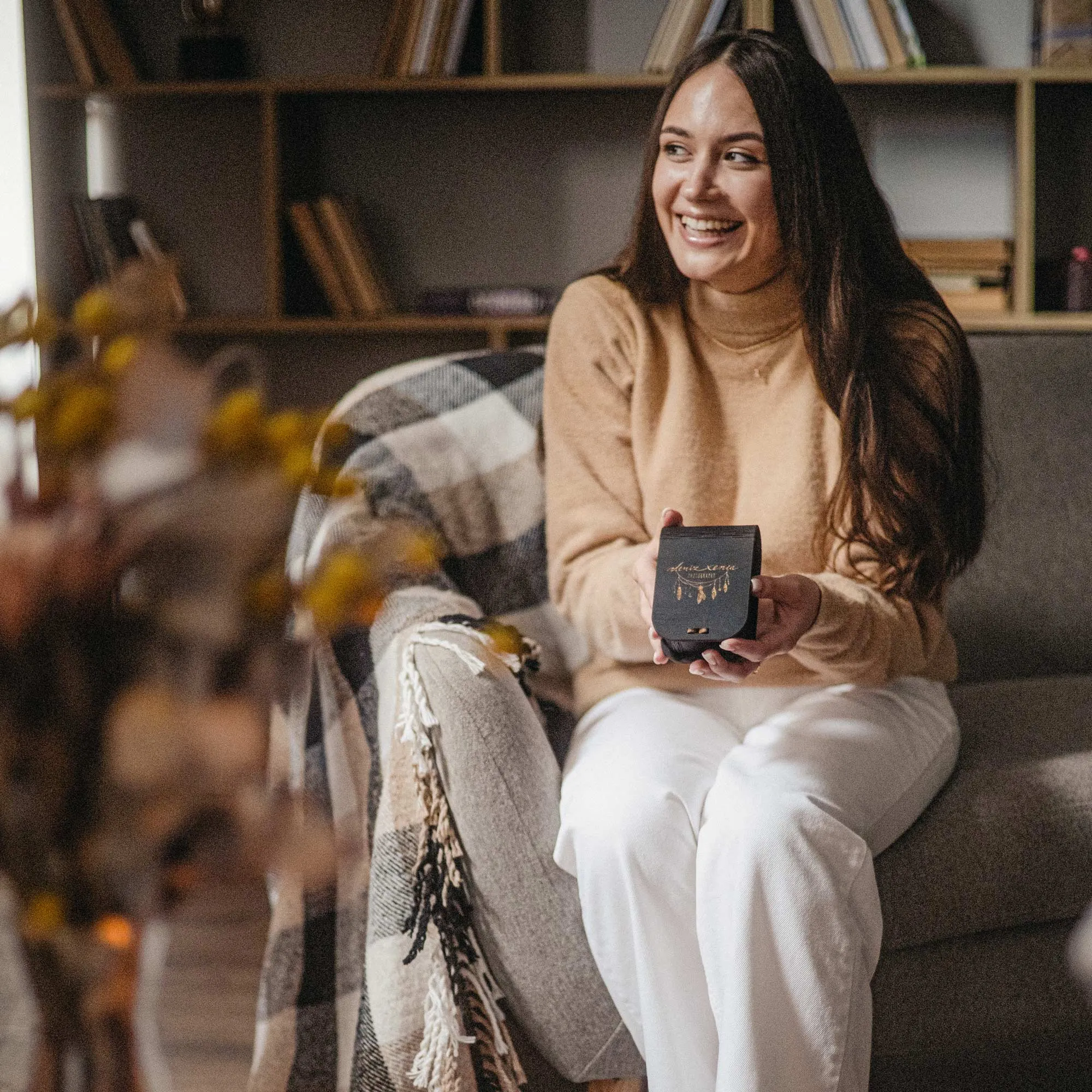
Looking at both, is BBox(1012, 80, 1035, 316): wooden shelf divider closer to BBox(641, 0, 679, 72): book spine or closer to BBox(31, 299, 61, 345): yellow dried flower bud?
BBox(641, 0, 679, 72): book spine

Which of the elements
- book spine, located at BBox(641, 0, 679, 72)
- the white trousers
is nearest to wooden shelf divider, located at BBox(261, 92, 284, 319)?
book spine, located at BBox(641, 0, 679, 72)

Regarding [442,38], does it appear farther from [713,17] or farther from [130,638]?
[130,638]

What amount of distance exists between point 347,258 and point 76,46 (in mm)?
641

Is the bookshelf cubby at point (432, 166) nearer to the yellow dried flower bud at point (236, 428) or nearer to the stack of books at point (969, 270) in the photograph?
the stack of books at point (969, 270)

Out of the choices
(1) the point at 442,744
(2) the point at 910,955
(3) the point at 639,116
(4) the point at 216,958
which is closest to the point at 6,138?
(3) the point at 639,116

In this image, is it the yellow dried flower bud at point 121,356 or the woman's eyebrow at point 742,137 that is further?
the woman's eyebrow at point 742,137

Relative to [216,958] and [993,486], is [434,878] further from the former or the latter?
[993,486]

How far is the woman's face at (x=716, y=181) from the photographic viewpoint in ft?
4.65

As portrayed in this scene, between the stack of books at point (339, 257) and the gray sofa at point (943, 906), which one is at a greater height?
the stack of books at point (339, 257)

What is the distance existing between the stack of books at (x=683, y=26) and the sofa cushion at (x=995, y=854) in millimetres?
1575

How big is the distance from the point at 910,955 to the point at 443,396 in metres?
0.84

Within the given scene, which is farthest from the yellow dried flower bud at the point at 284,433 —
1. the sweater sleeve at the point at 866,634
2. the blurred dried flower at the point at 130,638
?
the sweater sleeve at the point at 866,634

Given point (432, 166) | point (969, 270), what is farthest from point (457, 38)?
point (969, 270)

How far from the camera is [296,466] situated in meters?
0.55
